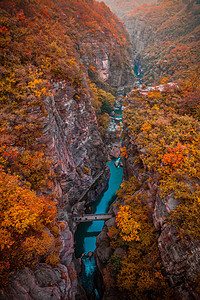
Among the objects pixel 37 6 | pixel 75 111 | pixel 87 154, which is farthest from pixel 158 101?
pixel 37 6

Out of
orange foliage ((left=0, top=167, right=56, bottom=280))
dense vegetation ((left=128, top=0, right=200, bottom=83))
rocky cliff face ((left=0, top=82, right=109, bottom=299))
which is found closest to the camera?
orange foliage ((left=0, top=167, right=56, bottom=280))

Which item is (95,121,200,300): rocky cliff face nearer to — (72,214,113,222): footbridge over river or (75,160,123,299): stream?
(75,160,123,299): stream

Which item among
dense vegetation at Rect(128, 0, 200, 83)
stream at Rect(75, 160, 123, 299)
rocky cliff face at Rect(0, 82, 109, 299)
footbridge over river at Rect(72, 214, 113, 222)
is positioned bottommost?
stream at Rect(75, 160, 123, 299)

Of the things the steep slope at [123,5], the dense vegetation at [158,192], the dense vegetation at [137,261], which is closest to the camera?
the dense vegetation at [158,192]

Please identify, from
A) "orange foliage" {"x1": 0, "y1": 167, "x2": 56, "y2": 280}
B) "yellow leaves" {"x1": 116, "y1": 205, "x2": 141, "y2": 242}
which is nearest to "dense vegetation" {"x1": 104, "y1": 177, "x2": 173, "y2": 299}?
"yellow leaves" {"x1": 116, "y1": 205, "x2": 141, "y2": 242}

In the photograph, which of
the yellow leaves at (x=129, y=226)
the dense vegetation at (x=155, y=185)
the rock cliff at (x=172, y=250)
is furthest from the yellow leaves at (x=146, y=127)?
the yellow leaves at (x=129, y=226)

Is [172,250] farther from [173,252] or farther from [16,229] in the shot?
[16,229]

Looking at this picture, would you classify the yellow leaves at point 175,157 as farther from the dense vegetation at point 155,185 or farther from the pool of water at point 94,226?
the pool of water at point 94,226

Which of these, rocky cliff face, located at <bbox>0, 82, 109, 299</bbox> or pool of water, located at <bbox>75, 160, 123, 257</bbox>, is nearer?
rocky cliff face, located at <bbox>0, 82, 109, 299</bbox>
